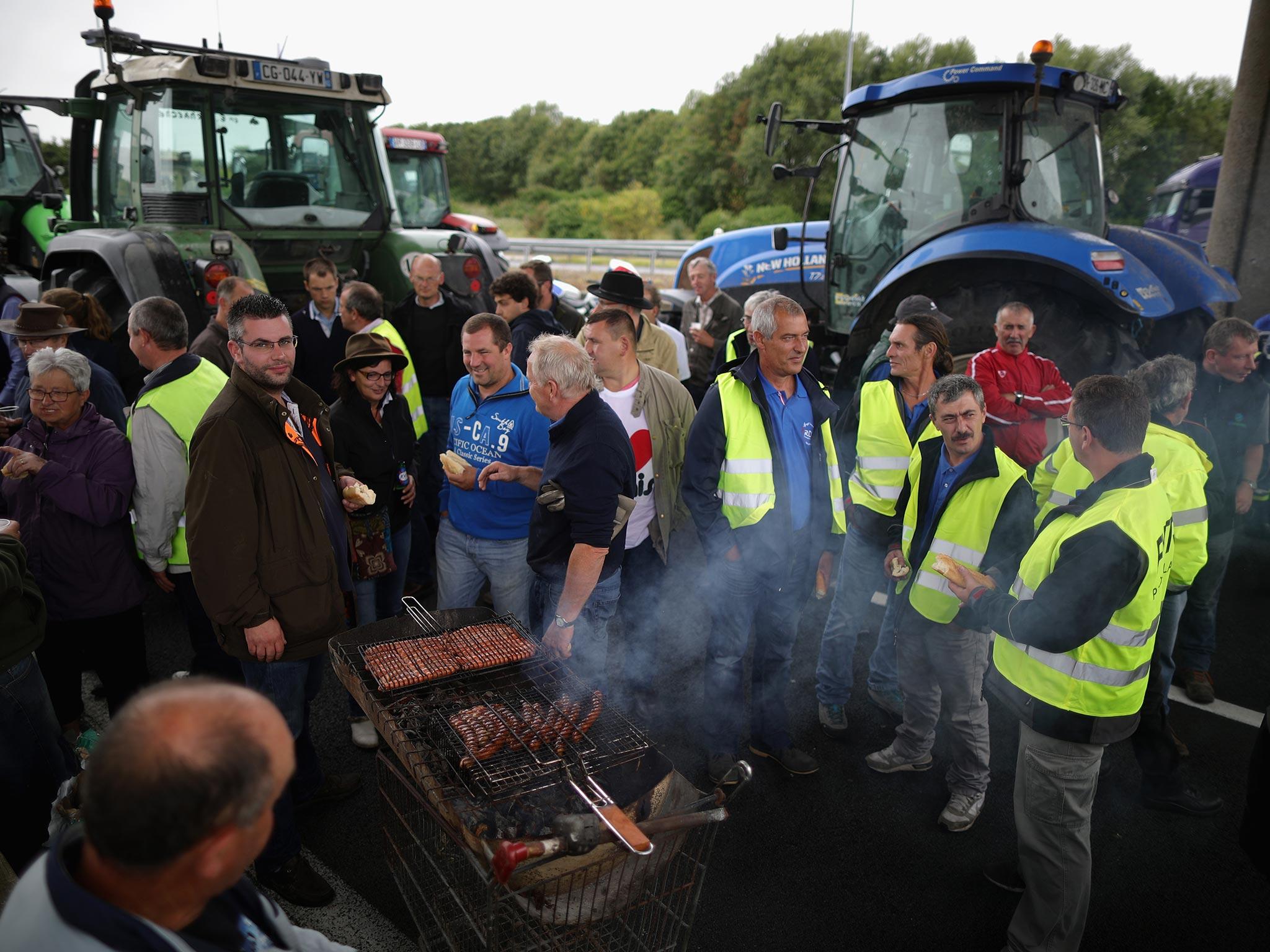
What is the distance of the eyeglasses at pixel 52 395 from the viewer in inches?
123

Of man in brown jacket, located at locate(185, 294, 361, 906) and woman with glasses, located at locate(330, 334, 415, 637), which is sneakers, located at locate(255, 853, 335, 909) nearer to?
Answer: man in brown jacket, located at locate(185, 294, 361, 906)

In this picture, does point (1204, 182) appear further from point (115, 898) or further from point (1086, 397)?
point (115, 898)

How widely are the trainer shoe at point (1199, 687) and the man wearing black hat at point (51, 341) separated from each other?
18.5 feet

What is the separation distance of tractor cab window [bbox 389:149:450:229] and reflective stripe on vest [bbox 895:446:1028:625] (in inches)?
535

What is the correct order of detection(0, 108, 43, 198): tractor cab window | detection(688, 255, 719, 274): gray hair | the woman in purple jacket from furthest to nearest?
detection(0, 108, 43, 198): tractor cab window → detection(688, 255, 719, 274): gray hair → the woman in purple jacket

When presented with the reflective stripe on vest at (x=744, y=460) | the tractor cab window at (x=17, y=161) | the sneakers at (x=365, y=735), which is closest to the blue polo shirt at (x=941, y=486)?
the reflective stripe on vest at (x=744, y=460)

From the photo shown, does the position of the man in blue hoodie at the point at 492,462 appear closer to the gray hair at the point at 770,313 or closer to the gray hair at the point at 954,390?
the gray hair at the point at 770,313

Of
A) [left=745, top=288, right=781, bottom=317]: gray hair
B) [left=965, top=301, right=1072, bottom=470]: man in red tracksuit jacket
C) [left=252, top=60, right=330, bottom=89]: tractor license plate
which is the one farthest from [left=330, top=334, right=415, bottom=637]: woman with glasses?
[left=252, top=60, right=330, bottom=89]: tractor license plate

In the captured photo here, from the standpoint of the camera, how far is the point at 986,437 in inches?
121

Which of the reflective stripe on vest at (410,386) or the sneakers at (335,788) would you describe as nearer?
the sneakers at (335,788)

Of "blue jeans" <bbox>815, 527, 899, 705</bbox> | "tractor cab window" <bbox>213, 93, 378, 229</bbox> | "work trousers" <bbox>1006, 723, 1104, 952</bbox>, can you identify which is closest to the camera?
"work trousers" <bbox>1006, 723, 1104, 952</bbox>

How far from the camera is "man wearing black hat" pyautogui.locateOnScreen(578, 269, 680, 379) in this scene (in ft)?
13.3

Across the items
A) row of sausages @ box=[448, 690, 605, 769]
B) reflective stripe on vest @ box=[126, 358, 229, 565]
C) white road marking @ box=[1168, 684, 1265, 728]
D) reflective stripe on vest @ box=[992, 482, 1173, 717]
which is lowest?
white road marking @ box=[1168, 684, 1265, 728]

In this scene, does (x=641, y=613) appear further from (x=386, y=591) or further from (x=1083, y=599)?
(x=1083, y=599)
